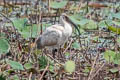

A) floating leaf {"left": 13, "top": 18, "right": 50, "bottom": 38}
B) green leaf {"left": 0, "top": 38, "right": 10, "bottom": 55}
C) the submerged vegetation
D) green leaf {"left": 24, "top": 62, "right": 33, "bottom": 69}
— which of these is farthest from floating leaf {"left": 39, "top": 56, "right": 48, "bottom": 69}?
floating leaf {"left": 13, "top": 18, "right": 50, "bottom": 38}

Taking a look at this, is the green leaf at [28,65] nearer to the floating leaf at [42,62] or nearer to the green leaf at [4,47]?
the floating leaf at [42,62]

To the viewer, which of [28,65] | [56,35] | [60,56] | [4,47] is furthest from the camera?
[56,35]

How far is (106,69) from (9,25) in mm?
2340

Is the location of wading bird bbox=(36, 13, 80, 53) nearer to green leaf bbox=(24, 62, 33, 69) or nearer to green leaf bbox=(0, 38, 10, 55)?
green leaf bbox=(24, 62, 33, 69)

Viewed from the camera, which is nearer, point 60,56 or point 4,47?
point 4,47

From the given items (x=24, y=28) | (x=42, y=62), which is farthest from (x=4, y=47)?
(x=24, y=28)

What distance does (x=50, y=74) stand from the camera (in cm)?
560

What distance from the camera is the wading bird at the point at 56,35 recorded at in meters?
6.95

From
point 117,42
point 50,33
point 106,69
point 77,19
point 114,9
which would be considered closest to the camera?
point 106,69

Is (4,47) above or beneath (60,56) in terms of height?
above

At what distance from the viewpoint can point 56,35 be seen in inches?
276

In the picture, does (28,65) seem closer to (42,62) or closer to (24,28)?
(42,62)

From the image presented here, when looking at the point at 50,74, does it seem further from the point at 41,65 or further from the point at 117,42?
the point at 117,42

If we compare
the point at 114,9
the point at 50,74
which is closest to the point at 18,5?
the point at 114,9
